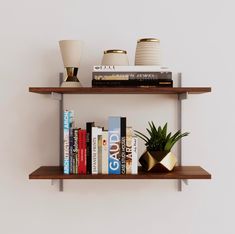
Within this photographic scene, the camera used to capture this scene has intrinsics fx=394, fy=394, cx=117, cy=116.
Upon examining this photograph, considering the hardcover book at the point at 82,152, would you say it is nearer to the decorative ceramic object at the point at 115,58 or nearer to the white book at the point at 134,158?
the white book at the point at 134,158

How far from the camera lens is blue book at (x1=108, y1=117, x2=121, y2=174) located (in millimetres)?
1421

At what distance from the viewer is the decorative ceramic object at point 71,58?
147 centimetres

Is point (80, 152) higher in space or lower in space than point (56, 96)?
lower

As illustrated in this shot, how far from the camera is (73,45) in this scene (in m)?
1.47

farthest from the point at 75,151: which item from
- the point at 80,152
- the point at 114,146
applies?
the point at 114,146

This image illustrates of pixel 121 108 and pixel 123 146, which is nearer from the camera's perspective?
pixel 123 146

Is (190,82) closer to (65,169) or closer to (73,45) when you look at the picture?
(73,45)

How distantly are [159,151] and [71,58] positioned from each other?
48 cm

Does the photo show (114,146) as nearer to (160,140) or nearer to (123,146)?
(123,146)

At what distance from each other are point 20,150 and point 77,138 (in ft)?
1.08

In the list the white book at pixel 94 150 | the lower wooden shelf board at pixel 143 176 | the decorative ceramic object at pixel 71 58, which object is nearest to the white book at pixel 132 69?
the decorative ceramic object at pixel 71 58

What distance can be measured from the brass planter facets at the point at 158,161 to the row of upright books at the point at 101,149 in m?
0.05

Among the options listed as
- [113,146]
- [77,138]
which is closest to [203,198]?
[113,146]

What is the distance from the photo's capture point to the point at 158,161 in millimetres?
1431
